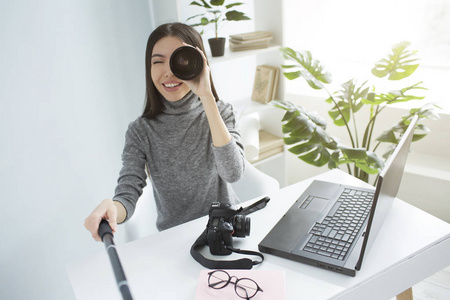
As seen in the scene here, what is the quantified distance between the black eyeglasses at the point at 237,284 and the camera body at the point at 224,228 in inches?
3.7

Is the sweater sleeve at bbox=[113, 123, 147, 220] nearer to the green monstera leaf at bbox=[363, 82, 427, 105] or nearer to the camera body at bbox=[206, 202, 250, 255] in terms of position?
the camera body at bbox=[206, 202, 250, 255]

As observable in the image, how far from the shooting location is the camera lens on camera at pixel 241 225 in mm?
1144

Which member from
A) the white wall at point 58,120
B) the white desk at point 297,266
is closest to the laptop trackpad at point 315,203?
the white desk at point 297,266

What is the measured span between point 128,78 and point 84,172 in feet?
1.72

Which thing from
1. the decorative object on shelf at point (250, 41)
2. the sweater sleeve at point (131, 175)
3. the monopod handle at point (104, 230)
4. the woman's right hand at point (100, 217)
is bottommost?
the sweater sleeve at point (131, 175)

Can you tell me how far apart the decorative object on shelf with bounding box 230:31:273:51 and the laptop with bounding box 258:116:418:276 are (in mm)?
977

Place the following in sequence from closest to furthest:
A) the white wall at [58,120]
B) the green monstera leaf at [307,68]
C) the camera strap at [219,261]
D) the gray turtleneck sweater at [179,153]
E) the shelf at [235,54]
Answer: the camera strap at [219,261]
the gray turtleneck sweater at [179,153]
the white wall at [58,120]
the green monstera leaf at [307,68]
the shelf at [235,54]

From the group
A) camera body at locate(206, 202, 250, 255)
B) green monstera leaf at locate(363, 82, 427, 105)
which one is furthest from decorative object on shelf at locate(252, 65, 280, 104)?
camera body at locate(206, 202, 250, 255)

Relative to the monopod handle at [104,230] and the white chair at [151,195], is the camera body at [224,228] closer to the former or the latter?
the monopod handle at [104,230]

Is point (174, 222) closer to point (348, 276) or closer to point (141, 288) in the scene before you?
point (141, 288)

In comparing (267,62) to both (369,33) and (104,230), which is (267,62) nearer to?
(369,33)

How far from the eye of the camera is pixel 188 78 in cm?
123

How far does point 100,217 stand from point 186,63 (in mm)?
533

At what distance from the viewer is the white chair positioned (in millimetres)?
1526
